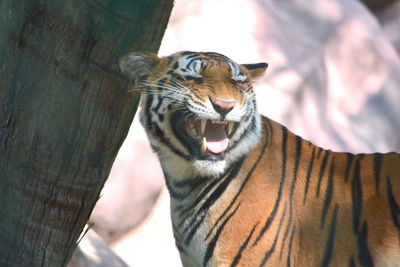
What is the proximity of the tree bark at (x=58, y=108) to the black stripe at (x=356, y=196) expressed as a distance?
163 cm

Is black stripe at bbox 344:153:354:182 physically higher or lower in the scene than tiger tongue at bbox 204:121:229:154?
higher

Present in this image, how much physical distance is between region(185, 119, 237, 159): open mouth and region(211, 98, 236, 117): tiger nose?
0.11 metres

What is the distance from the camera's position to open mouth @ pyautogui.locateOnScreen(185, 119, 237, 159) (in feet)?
13.3

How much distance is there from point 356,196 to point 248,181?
0.58 m

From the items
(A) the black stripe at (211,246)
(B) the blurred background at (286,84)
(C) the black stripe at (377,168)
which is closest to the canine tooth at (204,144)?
(A) the black stripe at (211,246)

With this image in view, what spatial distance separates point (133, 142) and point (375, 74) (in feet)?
7.57

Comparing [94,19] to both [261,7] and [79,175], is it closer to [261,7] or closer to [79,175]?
[79,175]

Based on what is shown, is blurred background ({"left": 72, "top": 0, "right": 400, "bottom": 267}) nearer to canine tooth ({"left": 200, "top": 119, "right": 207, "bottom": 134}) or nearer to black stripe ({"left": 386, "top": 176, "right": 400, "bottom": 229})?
black stripe ({"left": 386, "top": 176, "right": 400, "bottom": 229})

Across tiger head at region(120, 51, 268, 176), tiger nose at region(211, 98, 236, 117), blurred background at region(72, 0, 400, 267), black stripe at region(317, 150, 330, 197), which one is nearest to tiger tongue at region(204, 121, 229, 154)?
tiger head at region(120, 51, 268, 176)

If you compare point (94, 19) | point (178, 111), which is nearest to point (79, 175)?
point (94, 19)

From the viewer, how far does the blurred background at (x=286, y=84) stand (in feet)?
22.8

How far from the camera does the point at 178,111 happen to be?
4105mm

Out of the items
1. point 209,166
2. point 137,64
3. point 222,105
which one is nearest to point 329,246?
point 209,166

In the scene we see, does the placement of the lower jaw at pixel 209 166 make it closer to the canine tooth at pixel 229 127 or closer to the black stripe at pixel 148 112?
the canine tooth at pixel 229 127
